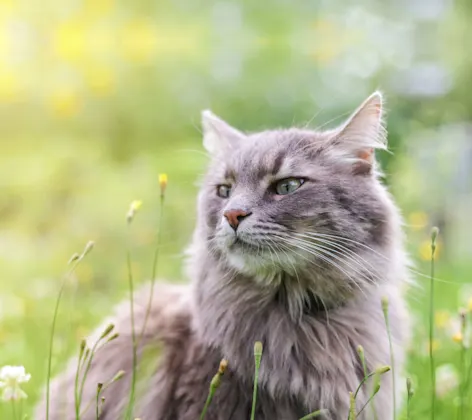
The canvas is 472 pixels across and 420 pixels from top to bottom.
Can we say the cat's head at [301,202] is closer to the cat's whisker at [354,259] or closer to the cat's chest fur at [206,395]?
the cat's whisker at [354,259]

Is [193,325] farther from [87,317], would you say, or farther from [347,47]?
[347,47]

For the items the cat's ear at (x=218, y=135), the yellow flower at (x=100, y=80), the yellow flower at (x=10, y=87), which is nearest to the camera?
the cat's ear at (x=218, y=135)

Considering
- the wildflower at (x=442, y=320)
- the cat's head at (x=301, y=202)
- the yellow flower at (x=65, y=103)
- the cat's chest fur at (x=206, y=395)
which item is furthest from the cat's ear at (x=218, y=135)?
the yellow flower at (x=65, y=103)

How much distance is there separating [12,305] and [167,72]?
10.7 meters

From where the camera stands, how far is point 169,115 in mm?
10117

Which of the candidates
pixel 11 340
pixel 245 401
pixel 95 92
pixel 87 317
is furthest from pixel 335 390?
pixel 95 92

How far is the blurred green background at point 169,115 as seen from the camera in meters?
4.70

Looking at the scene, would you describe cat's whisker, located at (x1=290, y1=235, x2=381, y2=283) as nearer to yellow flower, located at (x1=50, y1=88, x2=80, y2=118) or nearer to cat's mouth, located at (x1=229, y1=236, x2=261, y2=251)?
cat's mouth, located at (x1=229, y1=236, x2=261, y2=251)

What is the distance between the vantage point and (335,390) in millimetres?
1868

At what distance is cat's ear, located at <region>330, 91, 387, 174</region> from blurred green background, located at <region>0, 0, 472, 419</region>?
964mm

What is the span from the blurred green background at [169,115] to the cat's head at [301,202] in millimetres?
906

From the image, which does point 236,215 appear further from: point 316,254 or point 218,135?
point 218,135

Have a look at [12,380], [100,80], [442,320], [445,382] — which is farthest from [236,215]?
[100,80]

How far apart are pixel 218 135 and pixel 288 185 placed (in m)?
0.45
